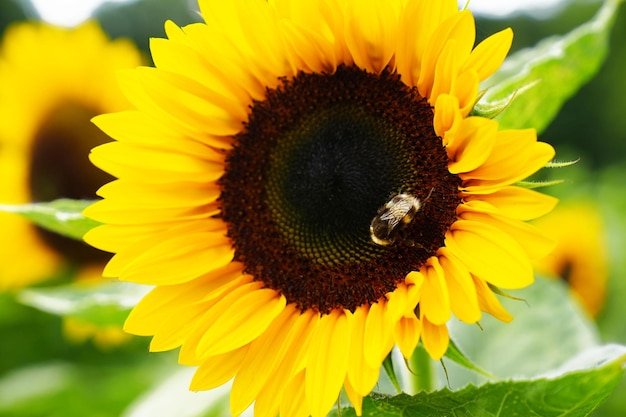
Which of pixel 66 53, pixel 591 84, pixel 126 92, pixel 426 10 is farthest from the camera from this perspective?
pixel 591 84

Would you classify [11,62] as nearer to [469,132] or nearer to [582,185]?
[469,132]

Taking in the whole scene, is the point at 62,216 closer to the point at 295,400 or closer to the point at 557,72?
the point at 295,400

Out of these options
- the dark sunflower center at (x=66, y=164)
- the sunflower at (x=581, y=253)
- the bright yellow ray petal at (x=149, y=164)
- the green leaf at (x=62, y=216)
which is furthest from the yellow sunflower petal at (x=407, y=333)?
the dark sunflower center at (x=66, y=164)

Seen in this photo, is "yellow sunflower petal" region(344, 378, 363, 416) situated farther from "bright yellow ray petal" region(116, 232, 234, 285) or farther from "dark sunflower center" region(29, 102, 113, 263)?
"dark sunflower center" region(29, 102, 113, 263)

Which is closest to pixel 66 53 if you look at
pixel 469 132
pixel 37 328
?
pixel 37 328

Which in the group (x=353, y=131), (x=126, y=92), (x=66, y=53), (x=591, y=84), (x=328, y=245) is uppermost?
(x=66, y=53)

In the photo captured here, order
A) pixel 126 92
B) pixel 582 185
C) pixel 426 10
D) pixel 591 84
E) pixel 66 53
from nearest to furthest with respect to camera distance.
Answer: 1. pixel 426 10
2. pixel 126 92
3. pixel 66 53
4. pixel 582 185
5. pixel 591 84

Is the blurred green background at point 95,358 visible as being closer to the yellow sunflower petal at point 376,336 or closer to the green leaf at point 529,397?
the yellow sunflower petal at point 376,336
